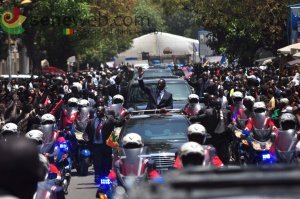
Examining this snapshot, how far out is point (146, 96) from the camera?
76.3 ft

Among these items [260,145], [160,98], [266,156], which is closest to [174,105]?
[160,98]

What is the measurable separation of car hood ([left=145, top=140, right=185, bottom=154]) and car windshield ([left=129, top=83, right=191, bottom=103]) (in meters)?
8.50

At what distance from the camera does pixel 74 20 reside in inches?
1817

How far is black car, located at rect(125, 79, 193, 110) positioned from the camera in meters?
23.1

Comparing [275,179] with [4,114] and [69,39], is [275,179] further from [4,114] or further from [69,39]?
[69,39]

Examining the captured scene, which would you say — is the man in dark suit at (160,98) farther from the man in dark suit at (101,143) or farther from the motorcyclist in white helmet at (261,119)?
the motorcyclist in white helmet at (261,119)

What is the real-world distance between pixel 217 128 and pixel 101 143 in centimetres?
219

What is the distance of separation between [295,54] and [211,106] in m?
11.6

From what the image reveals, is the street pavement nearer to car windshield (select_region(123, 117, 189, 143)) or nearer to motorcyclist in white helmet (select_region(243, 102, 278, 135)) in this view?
car windshield (select_region(123, 117, 189, 143))

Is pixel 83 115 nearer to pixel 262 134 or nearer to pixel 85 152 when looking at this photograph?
pixel 85 152

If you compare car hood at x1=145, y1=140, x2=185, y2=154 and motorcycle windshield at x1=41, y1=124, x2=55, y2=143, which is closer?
car hood at x1=145, y1=140, x2=185, y2=154

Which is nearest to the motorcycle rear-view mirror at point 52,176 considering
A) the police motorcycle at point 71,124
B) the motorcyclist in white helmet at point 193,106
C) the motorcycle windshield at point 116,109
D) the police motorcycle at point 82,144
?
the motorcycle windshield at point 116,109

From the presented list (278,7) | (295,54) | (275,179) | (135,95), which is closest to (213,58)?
(278,7)

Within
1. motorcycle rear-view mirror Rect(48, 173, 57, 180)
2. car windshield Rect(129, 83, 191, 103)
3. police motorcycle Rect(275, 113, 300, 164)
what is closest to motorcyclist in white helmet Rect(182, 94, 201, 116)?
car windshield Rect(129, 83, 191, 103)
